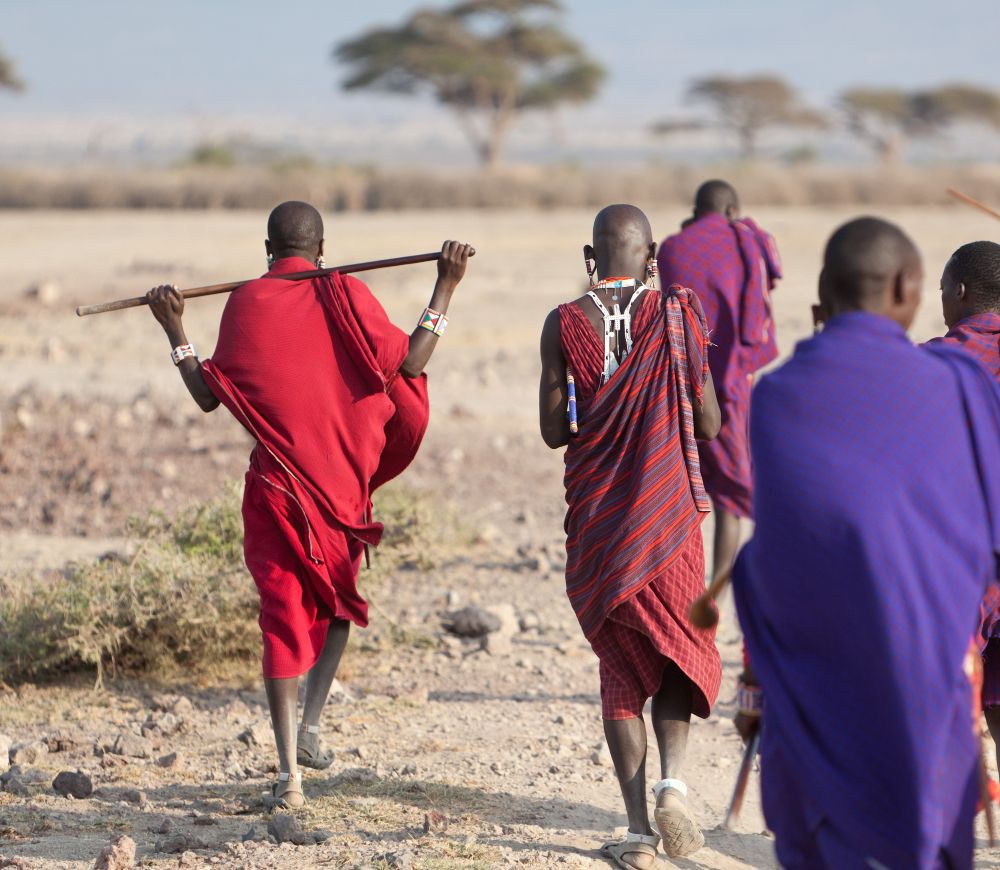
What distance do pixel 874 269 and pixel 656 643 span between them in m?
1.49

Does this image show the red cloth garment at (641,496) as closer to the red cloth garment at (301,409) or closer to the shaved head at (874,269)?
the red cloth garment at (301,409)

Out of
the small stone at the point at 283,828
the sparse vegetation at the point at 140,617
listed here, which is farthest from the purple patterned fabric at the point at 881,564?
the sparse vegetation at the point at 140,617

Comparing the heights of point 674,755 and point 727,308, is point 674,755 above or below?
below

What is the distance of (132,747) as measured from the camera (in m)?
5.27

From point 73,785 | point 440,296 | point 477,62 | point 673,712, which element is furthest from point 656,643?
point 477,62

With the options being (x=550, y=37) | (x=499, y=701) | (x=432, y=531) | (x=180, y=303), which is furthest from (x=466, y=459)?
(x=550, y=37)

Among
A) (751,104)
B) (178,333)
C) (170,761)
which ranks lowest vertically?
(170,761)

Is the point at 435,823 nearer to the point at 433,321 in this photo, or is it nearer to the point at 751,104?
the point at 433,321

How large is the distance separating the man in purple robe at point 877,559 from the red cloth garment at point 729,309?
373 centimetres

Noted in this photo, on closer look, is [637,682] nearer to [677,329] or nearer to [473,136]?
[677,329]

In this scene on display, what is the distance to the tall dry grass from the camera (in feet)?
99.3

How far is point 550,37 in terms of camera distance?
45375 mm

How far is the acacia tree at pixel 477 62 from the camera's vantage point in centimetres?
4453

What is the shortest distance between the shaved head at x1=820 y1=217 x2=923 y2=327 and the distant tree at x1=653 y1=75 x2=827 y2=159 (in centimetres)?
5109
